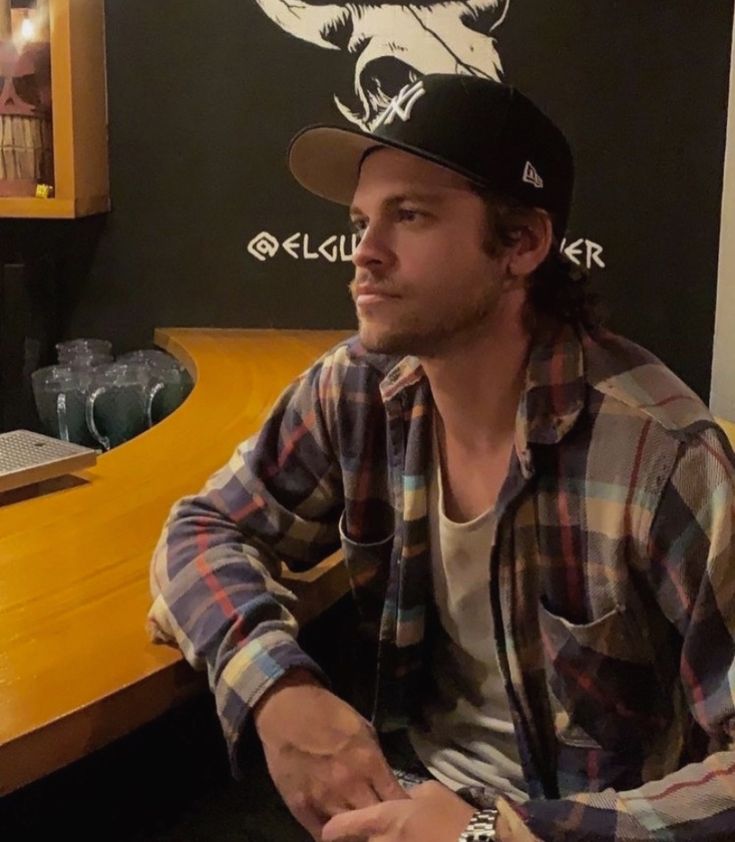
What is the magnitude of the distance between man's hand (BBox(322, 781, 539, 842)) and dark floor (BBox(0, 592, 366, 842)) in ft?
0.91

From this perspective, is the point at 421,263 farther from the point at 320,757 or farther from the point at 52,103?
the point at 52,103

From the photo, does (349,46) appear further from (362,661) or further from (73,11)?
(362,661)

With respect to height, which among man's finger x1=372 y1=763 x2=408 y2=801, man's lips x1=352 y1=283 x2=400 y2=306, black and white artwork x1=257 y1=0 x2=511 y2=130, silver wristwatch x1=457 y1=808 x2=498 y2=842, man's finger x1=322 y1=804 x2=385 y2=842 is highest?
black and white artwork x1=257 y1=0 x2=511 y2=130

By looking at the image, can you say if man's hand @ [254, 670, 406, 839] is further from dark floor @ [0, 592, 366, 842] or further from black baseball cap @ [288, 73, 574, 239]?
black baseball cap @ [288, 73, 574, 239]

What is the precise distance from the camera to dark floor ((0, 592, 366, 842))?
128cm

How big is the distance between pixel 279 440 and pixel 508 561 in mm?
340

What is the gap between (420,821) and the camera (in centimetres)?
99

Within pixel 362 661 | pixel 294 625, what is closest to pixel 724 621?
pixel 294 625

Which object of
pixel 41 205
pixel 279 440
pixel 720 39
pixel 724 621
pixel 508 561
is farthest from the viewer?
pixel 720 39

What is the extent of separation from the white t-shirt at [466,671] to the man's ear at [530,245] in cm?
24

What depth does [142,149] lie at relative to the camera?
9.42 ft

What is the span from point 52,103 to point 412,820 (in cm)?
210

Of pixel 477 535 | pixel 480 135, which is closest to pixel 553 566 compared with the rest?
pixel 477 535

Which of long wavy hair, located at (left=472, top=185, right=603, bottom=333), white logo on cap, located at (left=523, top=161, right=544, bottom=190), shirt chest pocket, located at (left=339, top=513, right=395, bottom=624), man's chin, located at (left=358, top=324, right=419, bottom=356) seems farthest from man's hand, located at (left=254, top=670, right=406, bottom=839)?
white logo on cap, located at (left=523, top=161, right=544, bottom=190)
